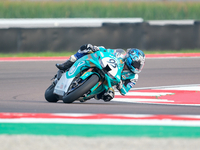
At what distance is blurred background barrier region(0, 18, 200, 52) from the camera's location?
16250 millimetres

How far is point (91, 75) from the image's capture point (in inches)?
276

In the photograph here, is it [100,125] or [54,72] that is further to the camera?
[54,72]

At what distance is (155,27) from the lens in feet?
56.9

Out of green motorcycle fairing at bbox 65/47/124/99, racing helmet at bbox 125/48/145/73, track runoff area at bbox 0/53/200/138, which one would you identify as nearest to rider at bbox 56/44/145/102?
racing helmet at bbox 125/48/145/73

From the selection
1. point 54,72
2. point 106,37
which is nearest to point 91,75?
point 54,72

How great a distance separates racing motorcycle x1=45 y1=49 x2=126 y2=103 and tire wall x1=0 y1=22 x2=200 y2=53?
30.4 feet

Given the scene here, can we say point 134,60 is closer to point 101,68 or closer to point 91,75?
point 101,68

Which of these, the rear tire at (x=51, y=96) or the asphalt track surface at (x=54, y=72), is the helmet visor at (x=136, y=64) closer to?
the asphalt track surface at (x=54, y=72)

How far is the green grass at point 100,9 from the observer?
28.7 meters

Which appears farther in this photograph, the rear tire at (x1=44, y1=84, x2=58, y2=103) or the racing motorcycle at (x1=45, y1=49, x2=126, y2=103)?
the rear tire at (x1=44, y1=84, x2=58, y2=103)

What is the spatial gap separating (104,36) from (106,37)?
87 mm

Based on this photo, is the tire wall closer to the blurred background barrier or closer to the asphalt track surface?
the blurred background barrier

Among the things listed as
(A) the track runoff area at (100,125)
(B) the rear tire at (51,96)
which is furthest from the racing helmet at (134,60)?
(A) the track runoff area at (100,125)

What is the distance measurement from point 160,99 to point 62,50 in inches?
339
